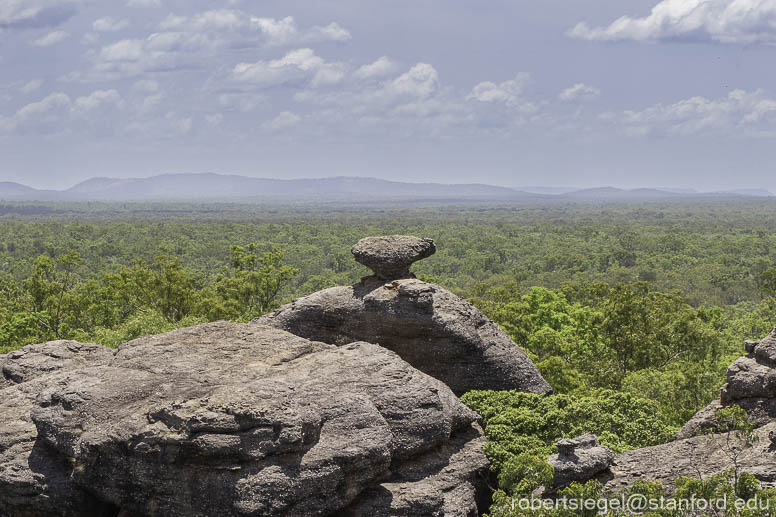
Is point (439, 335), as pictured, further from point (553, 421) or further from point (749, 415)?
point (749, 415)

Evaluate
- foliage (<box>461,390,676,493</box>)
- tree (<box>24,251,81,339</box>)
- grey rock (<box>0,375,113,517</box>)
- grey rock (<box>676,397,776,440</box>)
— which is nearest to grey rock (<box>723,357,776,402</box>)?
grey rock (<box>676,397,776,440</box>)

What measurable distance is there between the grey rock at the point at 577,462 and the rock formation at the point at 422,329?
6.29m

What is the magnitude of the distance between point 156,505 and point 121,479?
1.08 m

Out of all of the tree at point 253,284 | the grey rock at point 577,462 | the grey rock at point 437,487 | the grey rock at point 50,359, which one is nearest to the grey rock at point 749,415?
the grey rock at point 577,462

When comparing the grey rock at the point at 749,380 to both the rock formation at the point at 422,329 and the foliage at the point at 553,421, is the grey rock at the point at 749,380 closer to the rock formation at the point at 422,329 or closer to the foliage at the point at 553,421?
the foliage at the point at 553,421

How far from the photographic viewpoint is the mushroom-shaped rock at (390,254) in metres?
23.9

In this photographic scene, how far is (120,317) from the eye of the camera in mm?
52000

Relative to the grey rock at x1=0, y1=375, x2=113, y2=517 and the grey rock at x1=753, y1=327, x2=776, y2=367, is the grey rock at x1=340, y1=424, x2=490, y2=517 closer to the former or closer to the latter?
the grey rock at x1=0, y1=375, x2=113, y2=517

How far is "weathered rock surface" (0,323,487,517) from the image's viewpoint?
48.0ft

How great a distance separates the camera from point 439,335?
22641 mm

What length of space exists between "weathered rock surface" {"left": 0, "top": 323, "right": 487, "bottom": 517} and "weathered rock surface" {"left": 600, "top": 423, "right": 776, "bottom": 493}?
3.74 metres

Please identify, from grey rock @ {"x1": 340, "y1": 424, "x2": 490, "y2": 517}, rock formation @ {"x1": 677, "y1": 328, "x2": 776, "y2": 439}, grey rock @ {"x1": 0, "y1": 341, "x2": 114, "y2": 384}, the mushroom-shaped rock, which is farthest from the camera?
the mushroom-shaped rock

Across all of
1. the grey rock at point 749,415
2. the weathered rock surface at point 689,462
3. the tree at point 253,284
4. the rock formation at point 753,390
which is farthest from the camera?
the tree at point 253,284

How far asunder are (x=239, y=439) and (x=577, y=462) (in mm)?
8021
